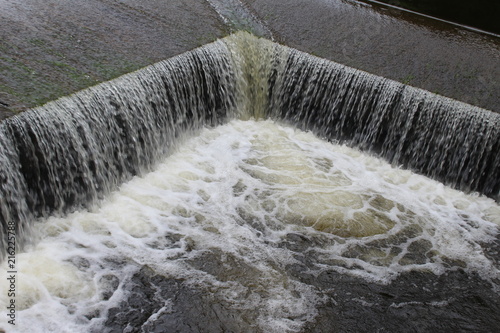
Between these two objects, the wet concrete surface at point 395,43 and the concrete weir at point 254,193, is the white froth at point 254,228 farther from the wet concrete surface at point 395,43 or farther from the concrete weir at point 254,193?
the wet concrete surface at point 395,43

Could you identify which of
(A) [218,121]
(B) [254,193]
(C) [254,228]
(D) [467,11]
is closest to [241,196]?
(B) [254,193]

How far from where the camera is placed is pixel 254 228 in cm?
512

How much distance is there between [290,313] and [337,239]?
121 cm

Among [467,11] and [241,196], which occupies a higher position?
[467,11]

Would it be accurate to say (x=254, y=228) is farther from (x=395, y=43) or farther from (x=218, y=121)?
(x=395, y=43)

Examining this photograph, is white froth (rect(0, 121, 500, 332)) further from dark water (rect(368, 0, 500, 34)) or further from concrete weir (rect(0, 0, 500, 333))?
dark water (rect(368, 0, 500, 34))

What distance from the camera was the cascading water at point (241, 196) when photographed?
13.8 ft

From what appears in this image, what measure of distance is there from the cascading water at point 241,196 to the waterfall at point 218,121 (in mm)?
18

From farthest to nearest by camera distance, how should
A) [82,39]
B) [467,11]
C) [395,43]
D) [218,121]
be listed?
1. [467,11]
2. [395,43]
3. [218,121]
4. [82,39]

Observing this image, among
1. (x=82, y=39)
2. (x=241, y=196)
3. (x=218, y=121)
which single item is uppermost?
(x=82, y=39)

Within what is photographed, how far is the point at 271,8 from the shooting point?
8.29m

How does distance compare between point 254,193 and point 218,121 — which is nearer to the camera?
point 254,193

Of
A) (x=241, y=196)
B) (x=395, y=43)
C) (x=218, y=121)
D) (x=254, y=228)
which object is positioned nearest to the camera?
(x=254, y=228)

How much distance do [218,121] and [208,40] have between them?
3.61 feet
